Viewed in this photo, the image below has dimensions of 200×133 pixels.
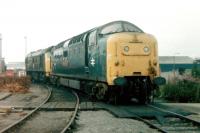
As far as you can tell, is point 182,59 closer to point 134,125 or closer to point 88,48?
point 88,48

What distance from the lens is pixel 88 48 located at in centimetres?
1977

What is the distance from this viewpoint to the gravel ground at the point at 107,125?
1048 centimetres

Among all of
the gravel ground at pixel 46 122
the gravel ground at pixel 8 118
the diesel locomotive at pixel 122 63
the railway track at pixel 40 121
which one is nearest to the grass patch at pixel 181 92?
the diesel locomotive at pixel 122 63

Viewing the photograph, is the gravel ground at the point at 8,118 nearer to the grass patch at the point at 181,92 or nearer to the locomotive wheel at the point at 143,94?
the locomotive wheel at the point at 143,94

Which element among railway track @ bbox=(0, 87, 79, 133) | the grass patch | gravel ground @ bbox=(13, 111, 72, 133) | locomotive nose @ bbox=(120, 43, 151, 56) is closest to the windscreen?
locomotive nose @ bbox=(120, 43, 151, 56)

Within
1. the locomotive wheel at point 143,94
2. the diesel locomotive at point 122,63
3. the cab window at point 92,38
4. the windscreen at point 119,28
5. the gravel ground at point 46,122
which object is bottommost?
the gravel ground at point 46,122

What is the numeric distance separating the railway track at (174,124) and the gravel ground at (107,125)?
0.29 metres

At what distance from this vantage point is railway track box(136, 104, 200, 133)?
10539mm

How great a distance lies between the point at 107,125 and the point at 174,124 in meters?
1.75

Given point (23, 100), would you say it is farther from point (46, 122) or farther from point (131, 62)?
point (46, 122)

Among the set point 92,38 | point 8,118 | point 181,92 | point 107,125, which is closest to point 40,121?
point 8,118

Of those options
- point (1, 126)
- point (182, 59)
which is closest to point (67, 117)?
point (1, 126)

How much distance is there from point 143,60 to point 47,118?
Result: 15.6 feet

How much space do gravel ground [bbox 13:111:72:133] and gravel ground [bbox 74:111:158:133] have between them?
529mm
